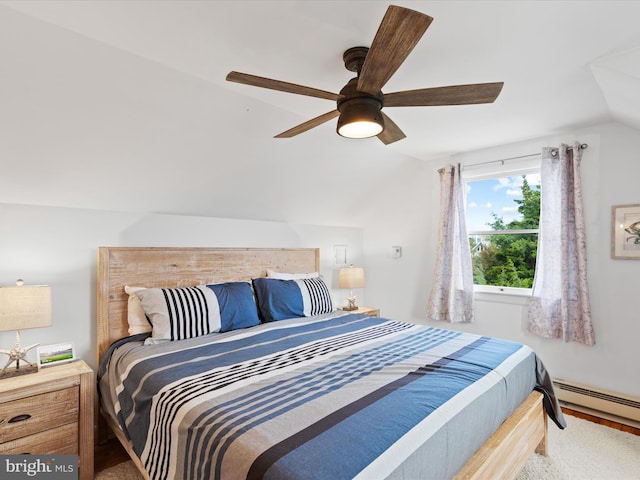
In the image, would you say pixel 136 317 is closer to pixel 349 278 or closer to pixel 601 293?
pixel 349 278

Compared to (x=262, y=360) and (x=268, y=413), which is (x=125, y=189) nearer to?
(x=262, y=360)

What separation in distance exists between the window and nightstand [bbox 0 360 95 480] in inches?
140

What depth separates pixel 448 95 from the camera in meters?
1.58

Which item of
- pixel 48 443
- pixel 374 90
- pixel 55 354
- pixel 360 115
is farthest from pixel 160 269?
pixel 374 90

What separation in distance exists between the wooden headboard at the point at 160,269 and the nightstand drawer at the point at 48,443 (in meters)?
0.56

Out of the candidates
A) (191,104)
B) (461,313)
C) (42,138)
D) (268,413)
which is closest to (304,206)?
(191,104)

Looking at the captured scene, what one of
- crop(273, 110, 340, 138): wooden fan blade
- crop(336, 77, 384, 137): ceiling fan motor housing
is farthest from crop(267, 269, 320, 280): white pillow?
crop(336, 77, 384, 137): ceiling fan motor housing

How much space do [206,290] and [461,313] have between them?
264 cm

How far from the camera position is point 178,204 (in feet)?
9.63

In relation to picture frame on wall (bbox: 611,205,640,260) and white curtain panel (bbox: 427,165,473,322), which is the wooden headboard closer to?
white curtain panel (bbox: 427,165,473,322)

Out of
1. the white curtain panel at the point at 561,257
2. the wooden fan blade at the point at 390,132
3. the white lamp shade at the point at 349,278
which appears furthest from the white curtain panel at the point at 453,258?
the wooden fan blade at the point at 390,132

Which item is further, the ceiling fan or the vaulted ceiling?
the vaulted ceiling

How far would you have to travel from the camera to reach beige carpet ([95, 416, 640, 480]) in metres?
2.05

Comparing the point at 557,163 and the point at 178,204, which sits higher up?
the point at 557,163
